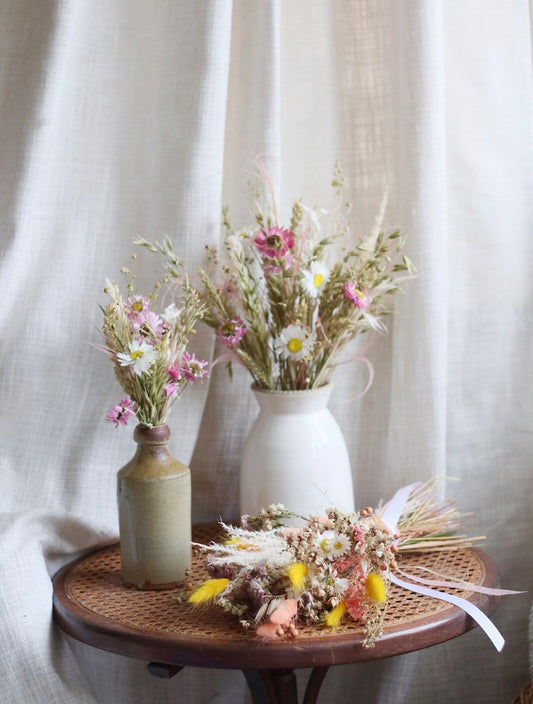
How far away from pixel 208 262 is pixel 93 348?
228 millimetres

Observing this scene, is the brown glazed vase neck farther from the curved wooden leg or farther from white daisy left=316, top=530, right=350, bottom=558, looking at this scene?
the curved wooden leg

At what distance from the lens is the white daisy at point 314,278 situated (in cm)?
124

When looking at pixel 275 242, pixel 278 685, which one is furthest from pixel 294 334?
pixel 278 685

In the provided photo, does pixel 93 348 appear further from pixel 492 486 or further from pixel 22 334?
pixel 492 486

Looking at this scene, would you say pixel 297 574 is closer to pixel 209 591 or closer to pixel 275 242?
pixel 209 591

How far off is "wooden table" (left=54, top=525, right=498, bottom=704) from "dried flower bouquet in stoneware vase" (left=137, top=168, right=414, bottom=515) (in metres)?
0.17

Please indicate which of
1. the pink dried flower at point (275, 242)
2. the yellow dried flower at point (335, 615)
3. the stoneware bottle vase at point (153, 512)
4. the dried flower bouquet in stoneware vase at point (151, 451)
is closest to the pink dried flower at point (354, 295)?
the pink dried flower at point (275, 242)

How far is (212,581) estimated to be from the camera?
1.08 meters

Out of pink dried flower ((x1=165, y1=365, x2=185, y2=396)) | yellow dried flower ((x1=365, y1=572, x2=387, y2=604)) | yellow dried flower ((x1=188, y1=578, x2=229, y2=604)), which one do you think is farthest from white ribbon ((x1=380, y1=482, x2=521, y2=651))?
pink dried flower ((x1=165, y1=365, x2=185, y2=396))

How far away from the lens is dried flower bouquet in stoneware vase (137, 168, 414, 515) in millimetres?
1267

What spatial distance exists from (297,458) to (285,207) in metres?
0.45

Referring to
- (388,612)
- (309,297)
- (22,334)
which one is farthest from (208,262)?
(388,612)

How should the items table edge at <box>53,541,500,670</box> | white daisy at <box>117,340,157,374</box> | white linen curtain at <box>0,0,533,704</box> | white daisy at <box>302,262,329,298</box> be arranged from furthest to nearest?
white linen curtain at <box>0,0,533,704</box>
white daisy at <box>302,262,329,298</box>
white daisy at <box>117,340,157,374</box>
table edge at <box>53,541,500,670</box>

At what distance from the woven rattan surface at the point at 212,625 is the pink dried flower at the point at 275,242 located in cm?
47
